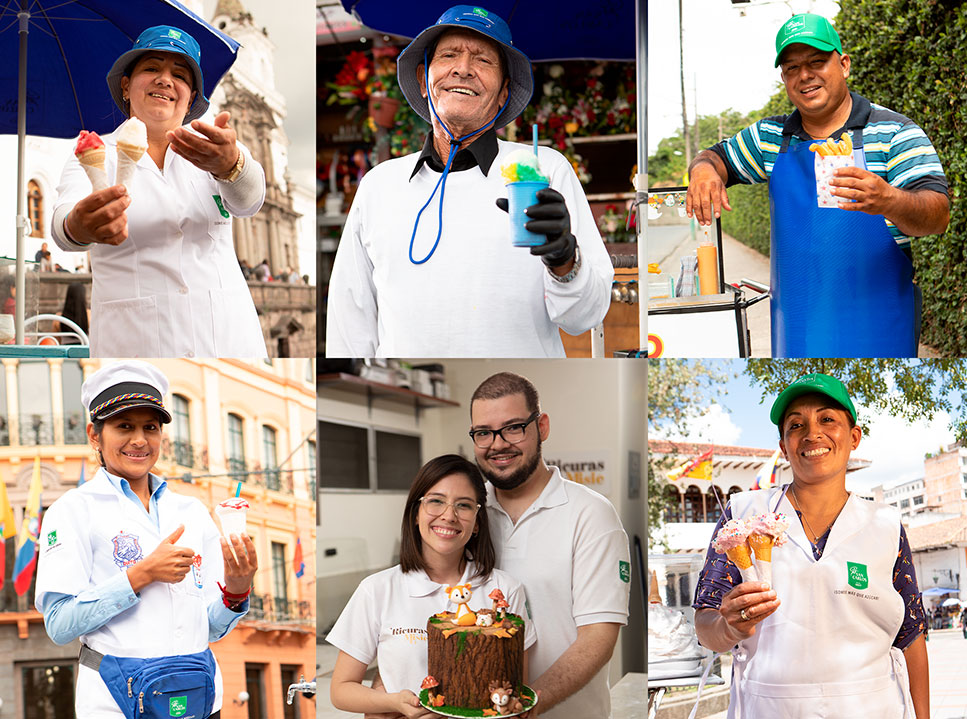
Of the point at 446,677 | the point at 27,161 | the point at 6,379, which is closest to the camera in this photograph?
the point at 446,677

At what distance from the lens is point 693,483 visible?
4.19 metres

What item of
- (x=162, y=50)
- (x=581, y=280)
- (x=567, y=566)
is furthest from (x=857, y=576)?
(x=162, y=50)

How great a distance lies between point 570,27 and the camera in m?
4.63

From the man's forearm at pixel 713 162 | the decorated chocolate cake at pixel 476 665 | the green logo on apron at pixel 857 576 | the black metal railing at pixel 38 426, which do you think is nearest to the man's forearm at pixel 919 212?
the man's forearm at pixel 713 162

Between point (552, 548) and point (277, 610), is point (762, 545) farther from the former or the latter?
point (277, 610)

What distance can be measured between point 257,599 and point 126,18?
2572 mm

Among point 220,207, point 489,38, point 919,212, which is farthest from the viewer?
point 220,207

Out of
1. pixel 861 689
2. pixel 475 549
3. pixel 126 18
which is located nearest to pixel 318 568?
pixel 475 549

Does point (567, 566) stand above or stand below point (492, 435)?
below

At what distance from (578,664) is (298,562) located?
122 centimetres

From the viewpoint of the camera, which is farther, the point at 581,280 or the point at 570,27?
the point at 570,27

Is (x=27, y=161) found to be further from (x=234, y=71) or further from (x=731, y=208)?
(x=731, y=208)

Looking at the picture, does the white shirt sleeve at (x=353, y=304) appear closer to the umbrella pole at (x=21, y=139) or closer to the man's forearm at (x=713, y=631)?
the umbrella pole at (x=21, y=139)

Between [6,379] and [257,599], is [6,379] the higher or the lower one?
the higher one
